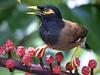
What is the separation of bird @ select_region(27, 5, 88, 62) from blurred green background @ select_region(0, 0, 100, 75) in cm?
39

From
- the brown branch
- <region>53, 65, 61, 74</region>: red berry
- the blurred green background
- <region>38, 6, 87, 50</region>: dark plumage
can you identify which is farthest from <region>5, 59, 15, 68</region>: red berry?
the blurred green background

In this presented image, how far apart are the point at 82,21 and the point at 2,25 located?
0.65 meters

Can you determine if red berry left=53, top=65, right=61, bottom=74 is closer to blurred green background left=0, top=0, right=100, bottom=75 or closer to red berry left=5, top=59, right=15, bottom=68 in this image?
red berry left=5, top=59, right=15, bottom=68

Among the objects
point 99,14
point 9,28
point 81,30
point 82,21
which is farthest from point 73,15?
point 9,28

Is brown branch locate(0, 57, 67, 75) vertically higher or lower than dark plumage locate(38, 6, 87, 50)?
lower

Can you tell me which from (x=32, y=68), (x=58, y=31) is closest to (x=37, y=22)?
(x=58, y=31)

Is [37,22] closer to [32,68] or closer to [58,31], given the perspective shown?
[58,31]

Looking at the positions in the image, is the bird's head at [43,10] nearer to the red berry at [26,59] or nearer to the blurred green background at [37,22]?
the red berry at [26,59]

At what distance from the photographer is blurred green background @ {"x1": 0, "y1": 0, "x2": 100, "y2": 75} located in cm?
229

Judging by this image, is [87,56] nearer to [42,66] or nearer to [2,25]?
[2,25]

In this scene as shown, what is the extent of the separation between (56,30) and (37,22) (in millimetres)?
969

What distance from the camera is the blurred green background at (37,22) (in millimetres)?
2295

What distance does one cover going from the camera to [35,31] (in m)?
2.61

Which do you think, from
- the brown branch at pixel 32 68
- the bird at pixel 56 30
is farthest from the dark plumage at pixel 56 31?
the brown branch at pixel 32 68
